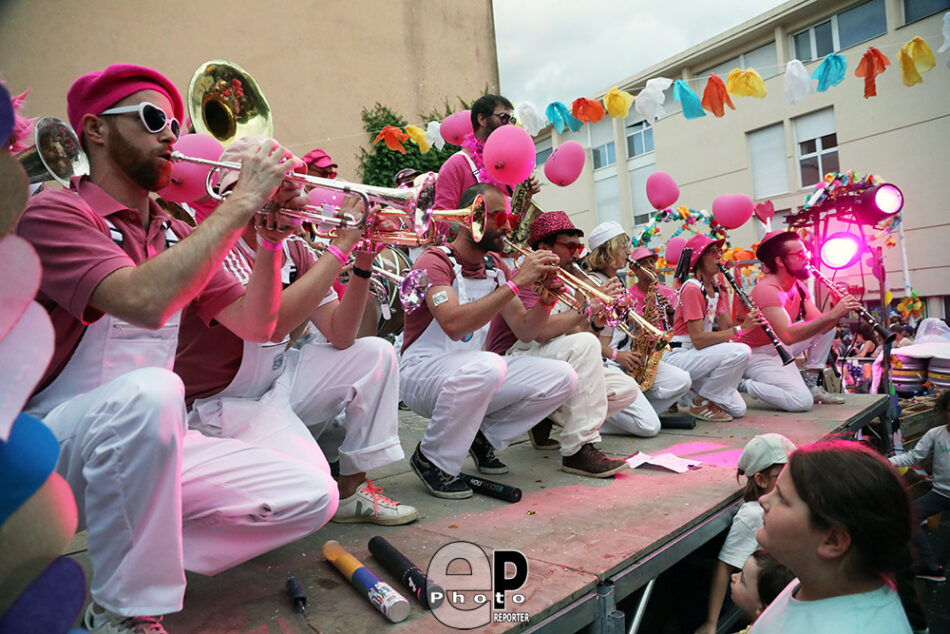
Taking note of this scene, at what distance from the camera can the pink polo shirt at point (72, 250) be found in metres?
1.64

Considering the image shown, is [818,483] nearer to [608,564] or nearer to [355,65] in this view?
[608,564]

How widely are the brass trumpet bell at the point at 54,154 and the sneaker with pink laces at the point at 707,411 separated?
15.6ft

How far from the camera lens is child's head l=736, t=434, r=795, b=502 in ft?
9.16

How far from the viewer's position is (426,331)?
11.3 feet

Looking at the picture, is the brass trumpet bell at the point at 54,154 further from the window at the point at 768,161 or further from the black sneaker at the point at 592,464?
the window at the point at 768,161

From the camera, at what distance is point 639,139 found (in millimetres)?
19250

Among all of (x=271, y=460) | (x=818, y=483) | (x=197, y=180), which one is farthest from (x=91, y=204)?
(x=818, y=483)

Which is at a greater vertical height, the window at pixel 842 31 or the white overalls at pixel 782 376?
the window at pixel 842 31

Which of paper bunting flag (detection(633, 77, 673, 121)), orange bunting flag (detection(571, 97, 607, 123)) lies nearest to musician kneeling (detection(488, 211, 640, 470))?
orange bunting flag (detection(571, 97, 607, 123))

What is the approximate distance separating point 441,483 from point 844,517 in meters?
1.86

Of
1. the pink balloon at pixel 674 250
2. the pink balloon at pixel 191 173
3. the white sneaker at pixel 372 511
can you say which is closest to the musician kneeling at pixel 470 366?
the white sneaker at pixel 372 511

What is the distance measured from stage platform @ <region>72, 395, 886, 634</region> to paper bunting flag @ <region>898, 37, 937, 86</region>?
4.25m

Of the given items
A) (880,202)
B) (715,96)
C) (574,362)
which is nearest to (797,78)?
(715,96)

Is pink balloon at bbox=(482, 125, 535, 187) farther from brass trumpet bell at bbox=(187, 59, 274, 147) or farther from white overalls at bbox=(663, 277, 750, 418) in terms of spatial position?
white overalls at bbox=(663, 277, 750, 418)
